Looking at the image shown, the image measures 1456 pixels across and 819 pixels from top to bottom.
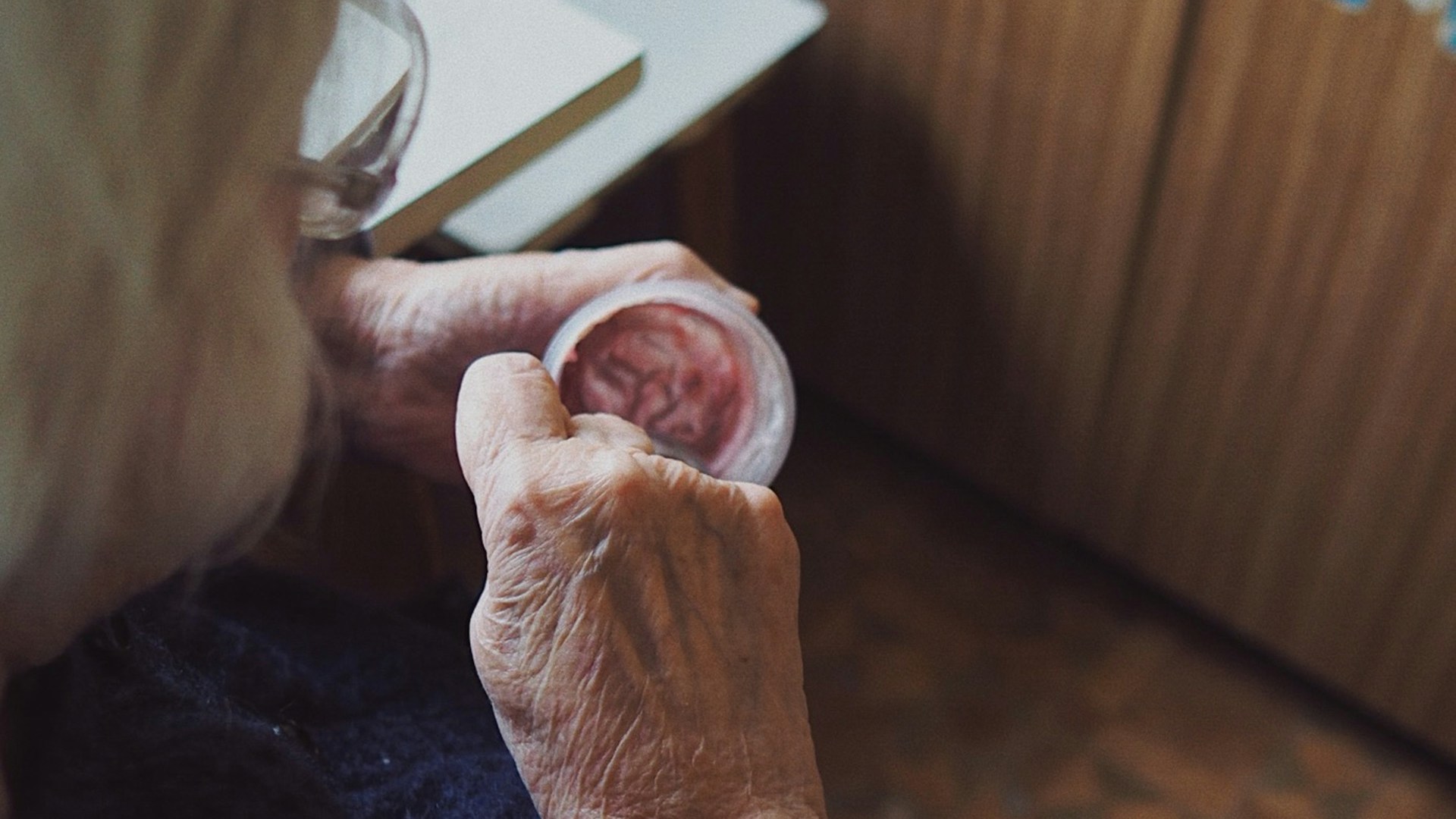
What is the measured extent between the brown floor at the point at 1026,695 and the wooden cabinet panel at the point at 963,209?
0.11 m

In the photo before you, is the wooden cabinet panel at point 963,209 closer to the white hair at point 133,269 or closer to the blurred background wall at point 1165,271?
the blurred background wall at point 1165,271

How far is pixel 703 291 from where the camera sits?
741 millimetres

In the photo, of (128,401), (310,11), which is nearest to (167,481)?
(128,401)

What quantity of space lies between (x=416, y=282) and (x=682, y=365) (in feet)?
0.52

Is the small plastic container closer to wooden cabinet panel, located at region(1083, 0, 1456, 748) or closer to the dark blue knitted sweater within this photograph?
the dark blue knitted sweater

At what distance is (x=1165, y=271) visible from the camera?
1.08 metres

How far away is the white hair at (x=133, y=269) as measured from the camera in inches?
16.7

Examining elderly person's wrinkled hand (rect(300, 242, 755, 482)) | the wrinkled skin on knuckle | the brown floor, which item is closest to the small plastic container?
elderly person's wrinkled hand (rect(300, 242, 755, 482))

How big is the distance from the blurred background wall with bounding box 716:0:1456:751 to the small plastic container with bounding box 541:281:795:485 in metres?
0.41

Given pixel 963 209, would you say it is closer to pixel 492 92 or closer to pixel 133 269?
pixel 492 92

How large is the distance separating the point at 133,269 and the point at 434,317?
34cm

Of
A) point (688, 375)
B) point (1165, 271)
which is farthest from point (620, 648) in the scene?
point (1165, 271)

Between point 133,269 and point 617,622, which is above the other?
point 133,269

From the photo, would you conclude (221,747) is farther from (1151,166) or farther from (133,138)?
(1151,166)
